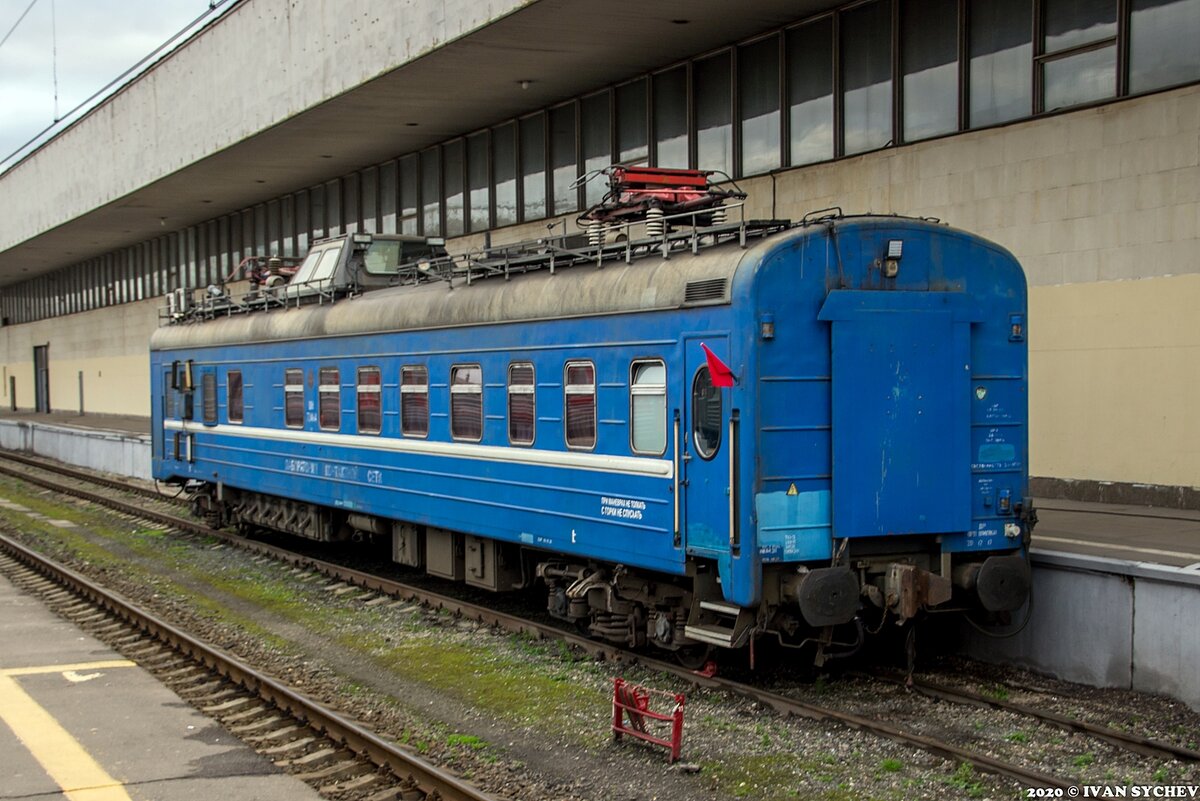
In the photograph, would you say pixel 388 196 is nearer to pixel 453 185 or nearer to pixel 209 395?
pixel 453 185

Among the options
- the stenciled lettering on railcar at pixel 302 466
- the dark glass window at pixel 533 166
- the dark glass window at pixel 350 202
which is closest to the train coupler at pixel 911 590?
the stenciled lettering on railcar at pixel 302 466

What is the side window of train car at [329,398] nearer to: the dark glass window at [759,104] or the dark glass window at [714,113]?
the dark glass window at [759,104]

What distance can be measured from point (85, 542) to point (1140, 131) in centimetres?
1683

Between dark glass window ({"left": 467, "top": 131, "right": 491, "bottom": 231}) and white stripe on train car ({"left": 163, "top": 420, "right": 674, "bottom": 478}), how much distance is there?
10625 mm

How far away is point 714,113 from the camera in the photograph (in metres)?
22.3

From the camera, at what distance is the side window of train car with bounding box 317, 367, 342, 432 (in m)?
16.5

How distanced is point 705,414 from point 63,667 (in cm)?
646

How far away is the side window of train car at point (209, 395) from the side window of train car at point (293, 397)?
3.11 m

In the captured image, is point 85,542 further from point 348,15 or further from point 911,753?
point 911,753

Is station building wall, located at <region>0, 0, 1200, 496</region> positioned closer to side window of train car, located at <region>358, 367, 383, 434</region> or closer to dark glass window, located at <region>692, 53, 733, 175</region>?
dark glass window, located at <region>692, 53, 733, 175</region>

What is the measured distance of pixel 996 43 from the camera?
17.1m

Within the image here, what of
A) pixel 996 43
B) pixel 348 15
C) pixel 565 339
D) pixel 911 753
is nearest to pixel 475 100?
pixel 348 15

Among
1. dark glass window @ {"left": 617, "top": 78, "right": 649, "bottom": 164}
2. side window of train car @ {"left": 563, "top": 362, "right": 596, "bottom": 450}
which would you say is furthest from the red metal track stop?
dark glass window @ {"left": 617, "top": 78, "right": 649, "bottom": 164}

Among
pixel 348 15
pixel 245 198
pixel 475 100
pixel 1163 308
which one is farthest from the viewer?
pixel 245 198
